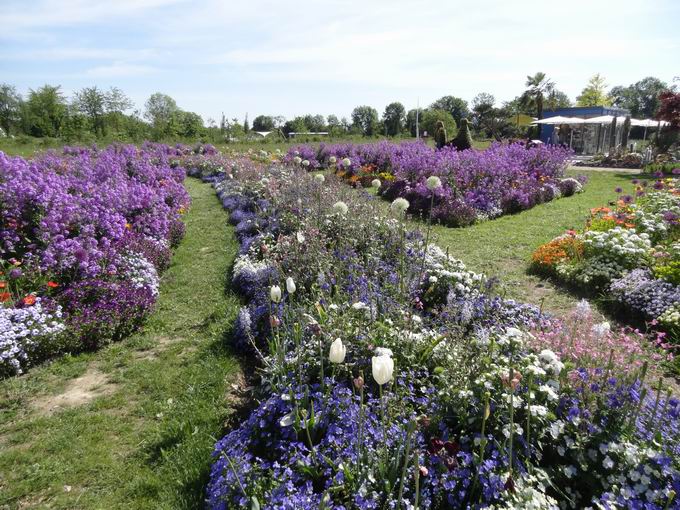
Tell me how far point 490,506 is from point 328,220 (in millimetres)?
4766

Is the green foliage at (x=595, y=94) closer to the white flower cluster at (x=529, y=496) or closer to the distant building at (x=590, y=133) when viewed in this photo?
the distant building at (x=590, y=133)

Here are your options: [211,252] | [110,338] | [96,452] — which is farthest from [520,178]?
[96,452]

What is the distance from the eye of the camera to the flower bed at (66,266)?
423 centimetres

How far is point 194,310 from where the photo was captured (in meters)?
5.51

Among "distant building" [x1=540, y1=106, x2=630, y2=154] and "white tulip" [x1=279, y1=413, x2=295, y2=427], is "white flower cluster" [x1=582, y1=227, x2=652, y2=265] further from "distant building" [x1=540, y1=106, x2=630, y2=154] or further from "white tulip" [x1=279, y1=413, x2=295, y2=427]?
"distant building" [x1=540, y1=106, x2=630, y2=154]

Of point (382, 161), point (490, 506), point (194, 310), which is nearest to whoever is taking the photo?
point (490, 506)

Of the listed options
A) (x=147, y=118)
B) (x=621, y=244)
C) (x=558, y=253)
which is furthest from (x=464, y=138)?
(x=147, y=118)

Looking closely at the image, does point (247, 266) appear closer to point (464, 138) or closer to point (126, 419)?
point (126, 419)

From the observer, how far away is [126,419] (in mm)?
3492

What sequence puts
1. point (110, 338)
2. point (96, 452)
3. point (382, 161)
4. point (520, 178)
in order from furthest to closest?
point (382, 161), point (520, 178), point (110, 338), point (96, 452)

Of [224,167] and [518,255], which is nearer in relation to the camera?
[518,255]

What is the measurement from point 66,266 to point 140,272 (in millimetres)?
849

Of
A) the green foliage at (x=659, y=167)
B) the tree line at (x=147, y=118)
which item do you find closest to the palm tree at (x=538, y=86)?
the tree line at (x=147, y=118)

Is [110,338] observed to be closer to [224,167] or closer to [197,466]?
[197,466]
